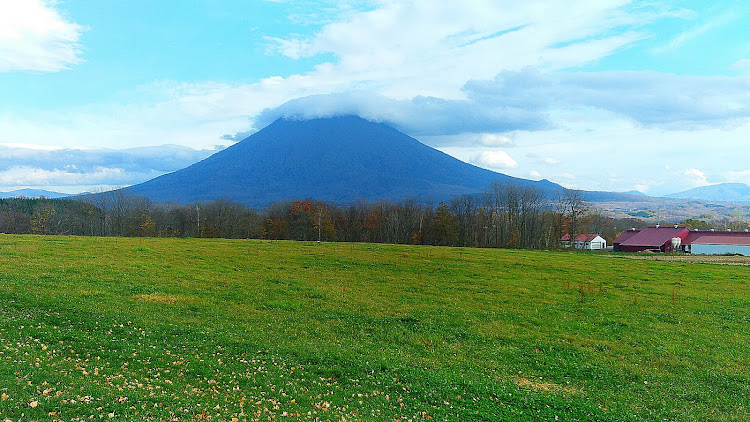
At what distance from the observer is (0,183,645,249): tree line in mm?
91938

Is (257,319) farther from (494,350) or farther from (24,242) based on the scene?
(24,242)

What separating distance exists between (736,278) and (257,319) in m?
37.0

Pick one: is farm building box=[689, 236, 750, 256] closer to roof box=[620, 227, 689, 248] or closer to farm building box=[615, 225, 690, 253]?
farm building box=[615, 225, 690, 253]

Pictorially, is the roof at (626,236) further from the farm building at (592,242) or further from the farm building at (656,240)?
the farm building at (592,242)

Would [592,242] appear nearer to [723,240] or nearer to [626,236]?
[626,236]

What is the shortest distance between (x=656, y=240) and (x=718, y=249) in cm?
1125

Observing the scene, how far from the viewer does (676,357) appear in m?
13.6

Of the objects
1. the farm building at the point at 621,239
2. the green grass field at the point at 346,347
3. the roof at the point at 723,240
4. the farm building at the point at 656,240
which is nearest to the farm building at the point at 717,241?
the roof at the point at 723,240

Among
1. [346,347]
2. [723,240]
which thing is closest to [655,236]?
[723,240]

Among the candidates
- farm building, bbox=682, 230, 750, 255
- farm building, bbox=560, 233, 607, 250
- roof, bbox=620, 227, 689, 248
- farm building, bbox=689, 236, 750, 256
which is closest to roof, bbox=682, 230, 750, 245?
farm building, bbox=682, 230, 750, 255

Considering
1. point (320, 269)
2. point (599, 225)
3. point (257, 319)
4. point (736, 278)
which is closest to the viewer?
point (257, 319)

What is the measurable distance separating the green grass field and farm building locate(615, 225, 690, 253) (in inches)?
3142

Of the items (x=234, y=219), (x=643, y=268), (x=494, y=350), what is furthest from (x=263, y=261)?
(x=234, y=219)

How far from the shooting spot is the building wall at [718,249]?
3413 inches
